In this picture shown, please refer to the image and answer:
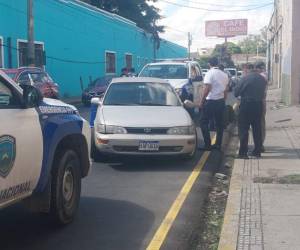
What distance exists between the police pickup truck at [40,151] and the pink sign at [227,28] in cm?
8935

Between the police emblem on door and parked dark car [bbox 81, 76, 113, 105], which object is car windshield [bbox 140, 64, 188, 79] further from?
the police emblem on door

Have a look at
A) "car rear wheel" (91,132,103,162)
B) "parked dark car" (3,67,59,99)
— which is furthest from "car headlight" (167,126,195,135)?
"parked dark car" (3,67,59,99)

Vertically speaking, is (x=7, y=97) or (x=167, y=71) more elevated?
(x=167, y=71)

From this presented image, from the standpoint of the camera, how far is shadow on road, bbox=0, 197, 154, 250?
5.46 metres

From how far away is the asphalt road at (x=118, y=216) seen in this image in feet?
18.2

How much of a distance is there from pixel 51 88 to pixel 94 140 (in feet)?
31.0

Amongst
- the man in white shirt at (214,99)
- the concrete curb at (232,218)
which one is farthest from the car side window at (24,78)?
the concrete curb at (232,218)

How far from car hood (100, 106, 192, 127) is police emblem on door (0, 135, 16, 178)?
173 inches

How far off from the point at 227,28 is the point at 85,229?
299 ft

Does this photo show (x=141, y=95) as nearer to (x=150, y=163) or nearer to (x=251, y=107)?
Result: (x=150, y=163)

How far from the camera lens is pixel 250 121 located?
32.9ft

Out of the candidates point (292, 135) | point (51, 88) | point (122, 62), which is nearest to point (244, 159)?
point (292, 135)

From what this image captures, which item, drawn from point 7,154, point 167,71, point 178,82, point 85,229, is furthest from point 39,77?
point 7,154

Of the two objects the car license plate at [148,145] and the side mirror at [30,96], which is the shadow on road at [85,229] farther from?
the car license plate at [148,145]
